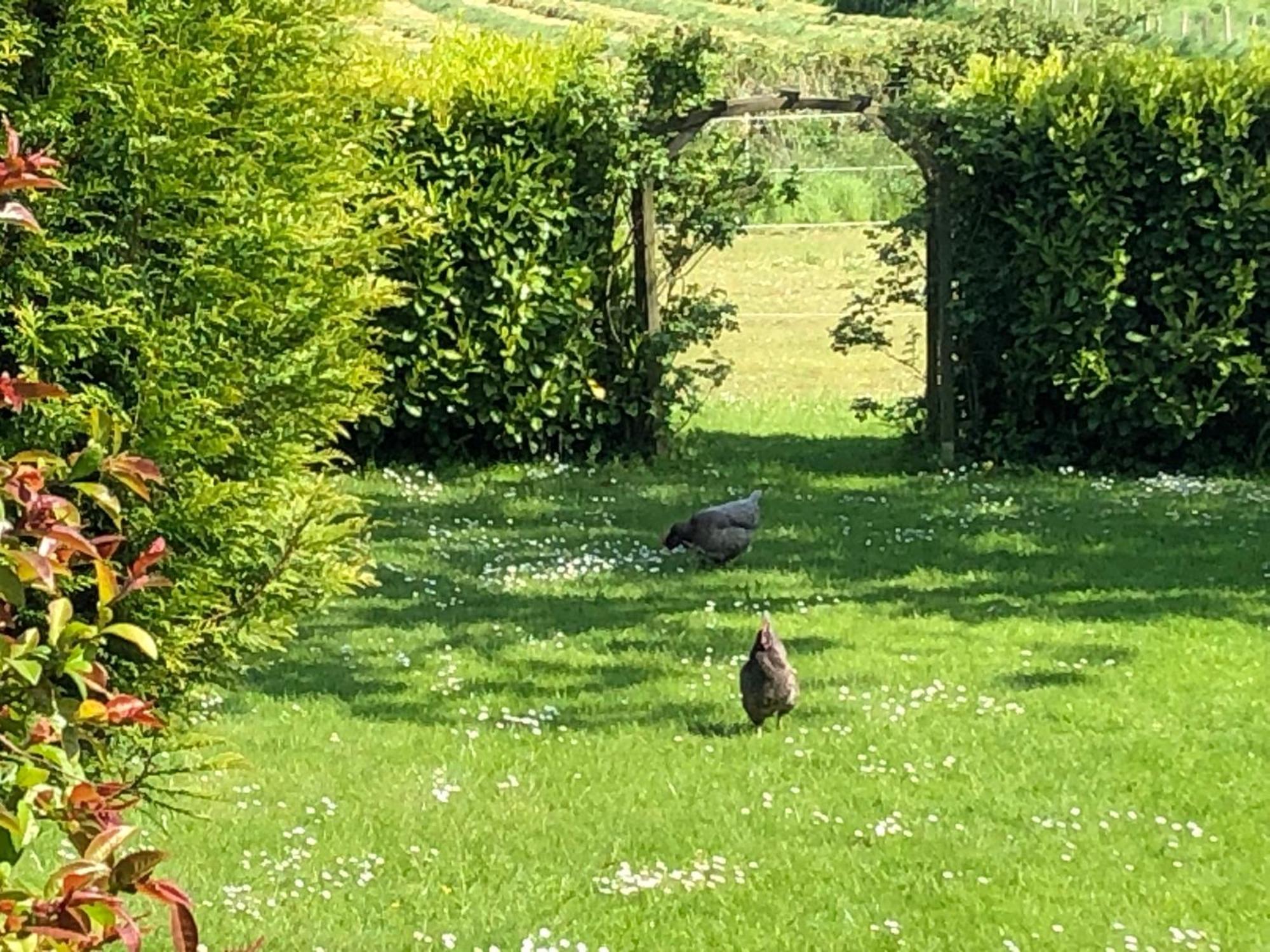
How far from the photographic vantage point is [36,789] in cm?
203

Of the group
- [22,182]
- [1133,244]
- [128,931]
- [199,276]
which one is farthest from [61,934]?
[1133,244]

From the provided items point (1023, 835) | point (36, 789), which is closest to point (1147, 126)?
point (1023, 835)

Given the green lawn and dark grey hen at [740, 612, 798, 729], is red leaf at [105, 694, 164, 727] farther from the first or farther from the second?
dark grey hen at [740, 612, 798, 729]

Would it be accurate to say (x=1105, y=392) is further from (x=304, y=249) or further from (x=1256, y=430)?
(x=304, y=249)

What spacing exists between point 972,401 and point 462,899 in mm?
8485

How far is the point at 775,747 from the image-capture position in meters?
6.49

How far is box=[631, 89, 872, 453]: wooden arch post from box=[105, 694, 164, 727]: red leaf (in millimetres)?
10646

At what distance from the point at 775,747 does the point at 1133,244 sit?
6959 millimetres

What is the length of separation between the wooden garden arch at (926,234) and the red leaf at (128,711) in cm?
1065

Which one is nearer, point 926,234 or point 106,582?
point 106,582

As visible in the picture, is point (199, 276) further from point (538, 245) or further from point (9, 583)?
point (538, 245)

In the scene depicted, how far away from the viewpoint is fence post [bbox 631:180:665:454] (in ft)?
42.0

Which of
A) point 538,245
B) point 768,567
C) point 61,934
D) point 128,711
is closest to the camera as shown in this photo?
point 61,934

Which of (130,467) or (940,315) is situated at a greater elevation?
(130,467)
